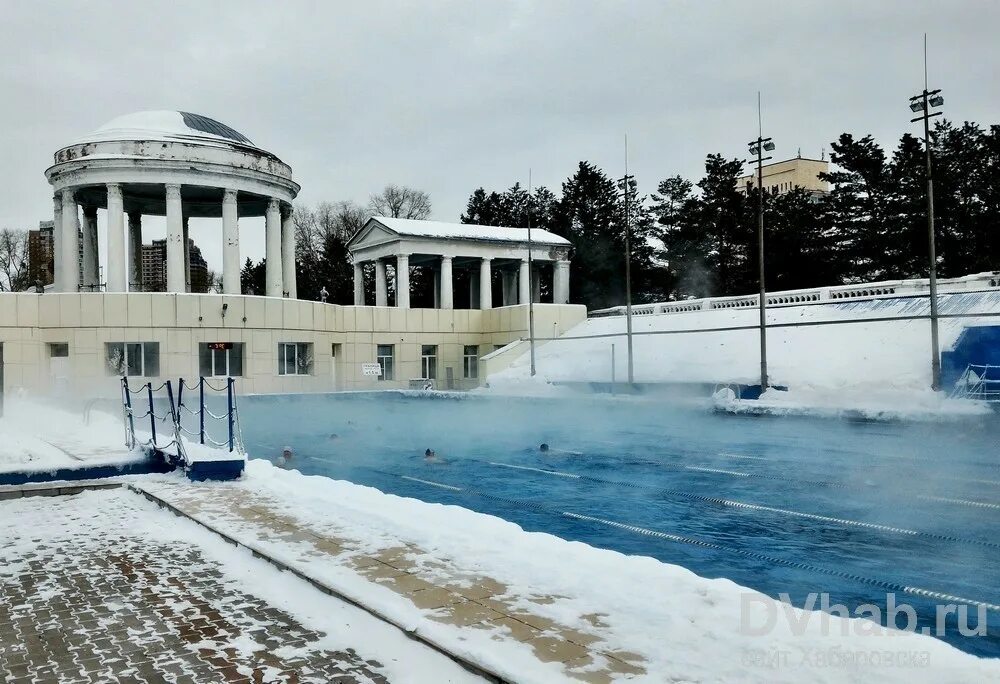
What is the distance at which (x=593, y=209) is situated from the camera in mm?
64750

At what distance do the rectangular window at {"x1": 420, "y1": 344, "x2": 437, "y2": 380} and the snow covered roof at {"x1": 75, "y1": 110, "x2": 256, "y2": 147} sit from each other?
51.0 ft

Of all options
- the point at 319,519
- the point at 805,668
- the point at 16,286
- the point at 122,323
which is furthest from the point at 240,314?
the point at 16,286

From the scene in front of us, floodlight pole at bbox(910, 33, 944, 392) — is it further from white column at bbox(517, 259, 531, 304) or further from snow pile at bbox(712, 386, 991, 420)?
white column at bbox(517, 259, 531, 304)

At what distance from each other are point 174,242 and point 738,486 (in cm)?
3442

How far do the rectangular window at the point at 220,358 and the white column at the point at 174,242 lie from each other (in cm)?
441

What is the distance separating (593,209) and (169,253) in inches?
1385

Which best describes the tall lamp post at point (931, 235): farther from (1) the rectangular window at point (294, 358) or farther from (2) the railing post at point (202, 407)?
(1) the rectangular window at point (294, 358)

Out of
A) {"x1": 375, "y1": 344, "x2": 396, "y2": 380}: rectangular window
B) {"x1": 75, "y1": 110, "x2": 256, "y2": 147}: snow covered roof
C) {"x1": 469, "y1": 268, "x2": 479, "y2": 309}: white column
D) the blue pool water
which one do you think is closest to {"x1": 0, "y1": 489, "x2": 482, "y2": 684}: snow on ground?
the blue pool water

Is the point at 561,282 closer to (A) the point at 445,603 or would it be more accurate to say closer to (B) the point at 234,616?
(A) the point at 445,603

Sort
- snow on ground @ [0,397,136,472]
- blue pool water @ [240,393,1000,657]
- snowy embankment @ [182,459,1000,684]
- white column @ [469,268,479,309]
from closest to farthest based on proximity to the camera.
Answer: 1. snowy embankment @ [182,459,1000,684]
2. blue pool water @ [240,393,1000,657]
3. snow on ground @ [0,397,136,472]
4. white column @ [469,268,479,309]

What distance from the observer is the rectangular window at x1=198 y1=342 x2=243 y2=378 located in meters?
37.2

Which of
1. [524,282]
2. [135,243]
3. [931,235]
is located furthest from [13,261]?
[931,235]

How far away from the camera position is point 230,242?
136ft

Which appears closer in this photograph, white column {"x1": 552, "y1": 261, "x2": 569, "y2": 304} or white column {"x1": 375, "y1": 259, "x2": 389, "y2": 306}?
white column {"x1": 375, "y1": 259, "x2": 389, "y2": 306}
